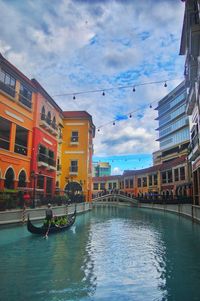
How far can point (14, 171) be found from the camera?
21.0m

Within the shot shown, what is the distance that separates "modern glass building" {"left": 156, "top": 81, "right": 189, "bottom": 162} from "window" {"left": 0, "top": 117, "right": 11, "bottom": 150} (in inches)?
1528

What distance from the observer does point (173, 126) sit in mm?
59562

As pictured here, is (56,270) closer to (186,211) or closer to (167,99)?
(186,211)

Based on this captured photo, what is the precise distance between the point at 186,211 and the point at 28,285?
68.0 ft

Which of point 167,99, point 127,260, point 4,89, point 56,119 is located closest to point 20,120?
point 4,89

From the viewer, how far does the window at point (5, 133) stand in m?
20.0

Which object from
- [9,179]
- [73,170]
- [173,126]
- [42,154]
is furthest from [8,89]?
[173,126]

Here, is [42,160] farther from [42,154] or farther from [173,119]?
[173,119]

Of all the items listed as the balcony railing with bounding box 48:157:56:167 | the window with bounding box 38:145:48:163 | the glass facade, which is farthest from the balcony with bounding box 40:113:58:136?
the glass facade

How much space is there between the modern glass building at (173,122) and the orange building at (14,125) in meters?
36.7

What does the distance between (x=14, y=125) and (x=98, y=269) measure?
15.6m

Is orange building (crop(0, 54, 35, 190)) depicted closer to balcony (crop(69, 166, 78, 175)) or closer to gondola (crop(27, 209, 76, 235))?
gondola (crop(27, 209, 76, 235))

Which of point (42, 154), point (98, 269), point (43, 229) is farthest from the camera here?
point (42, 154)

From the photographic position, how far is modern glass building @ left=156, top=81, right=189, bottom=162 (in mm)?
54844
